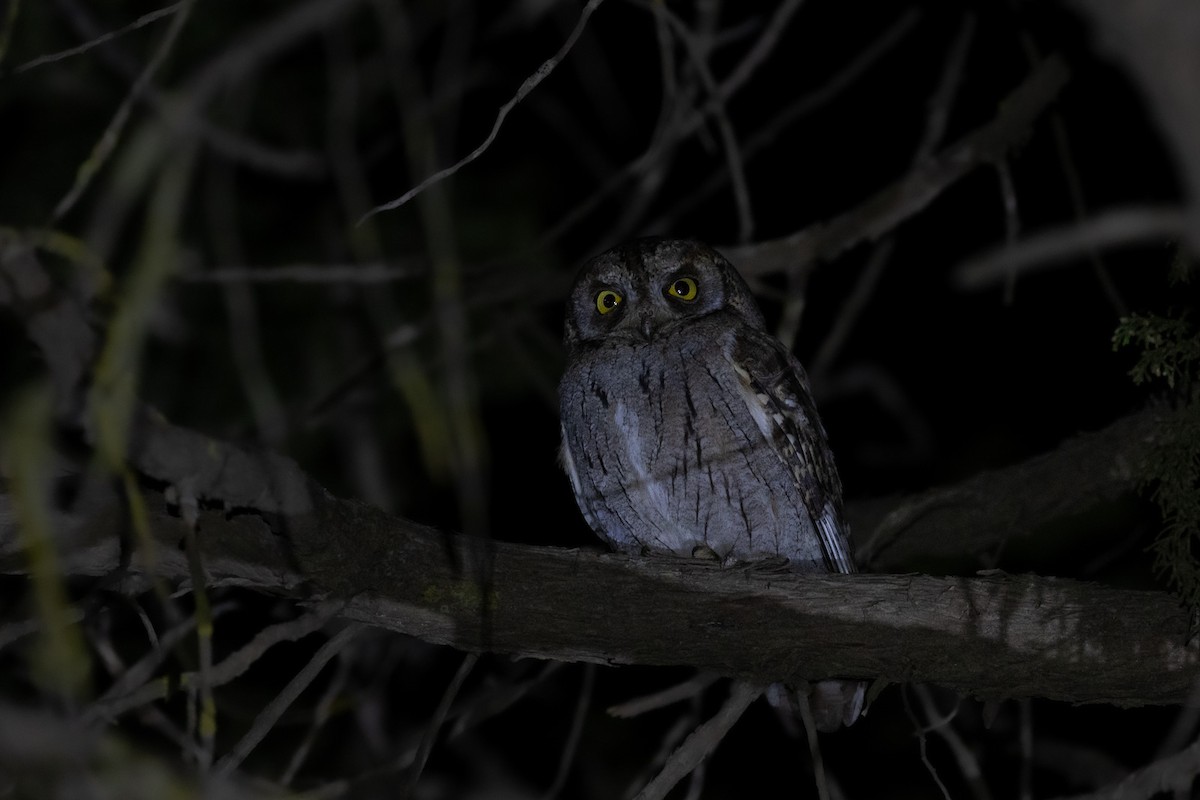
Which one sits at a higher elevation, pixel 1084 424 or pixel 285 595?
pixel 285 595

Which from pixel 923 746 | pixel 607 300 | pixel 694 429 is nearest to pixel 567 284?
pixel 607 300

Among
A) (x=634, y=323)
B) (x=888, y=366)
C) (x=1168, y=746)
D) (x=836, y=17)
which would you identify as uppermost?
(x=836, y=17)

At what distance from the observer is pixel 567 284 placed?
4.13 metres

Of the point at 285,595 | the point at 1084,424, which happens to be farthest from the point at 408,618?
the point at 1084,424

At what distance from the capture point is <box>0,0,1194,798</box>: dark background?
14.5 feet

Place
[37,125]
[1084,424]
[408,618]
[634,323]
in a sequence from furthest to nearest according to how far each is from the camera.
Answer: [1084,424] < [37,125] < [634,323] < [408,618]

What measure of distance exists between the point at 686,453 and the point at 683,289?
0.57 m

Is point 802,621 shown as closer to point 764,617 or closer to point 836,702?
point 764,617

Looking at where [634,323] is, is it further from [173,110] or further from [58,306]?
[58,306]

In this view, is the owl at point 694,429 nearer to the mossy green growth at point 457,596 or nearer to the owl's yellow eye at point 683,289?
the owl's yellow eye at point 683,289

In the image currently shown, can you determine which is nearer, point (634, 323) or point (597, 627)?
point (597, 627)

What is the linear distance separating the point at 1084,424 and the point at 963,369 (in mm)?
730

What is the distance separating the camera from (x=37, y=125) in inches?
203

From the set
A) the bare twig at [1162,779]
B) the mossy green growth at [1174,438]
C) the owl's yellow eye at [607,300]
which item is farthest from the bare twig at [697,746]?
the owl's yellow eye at [607,300]
